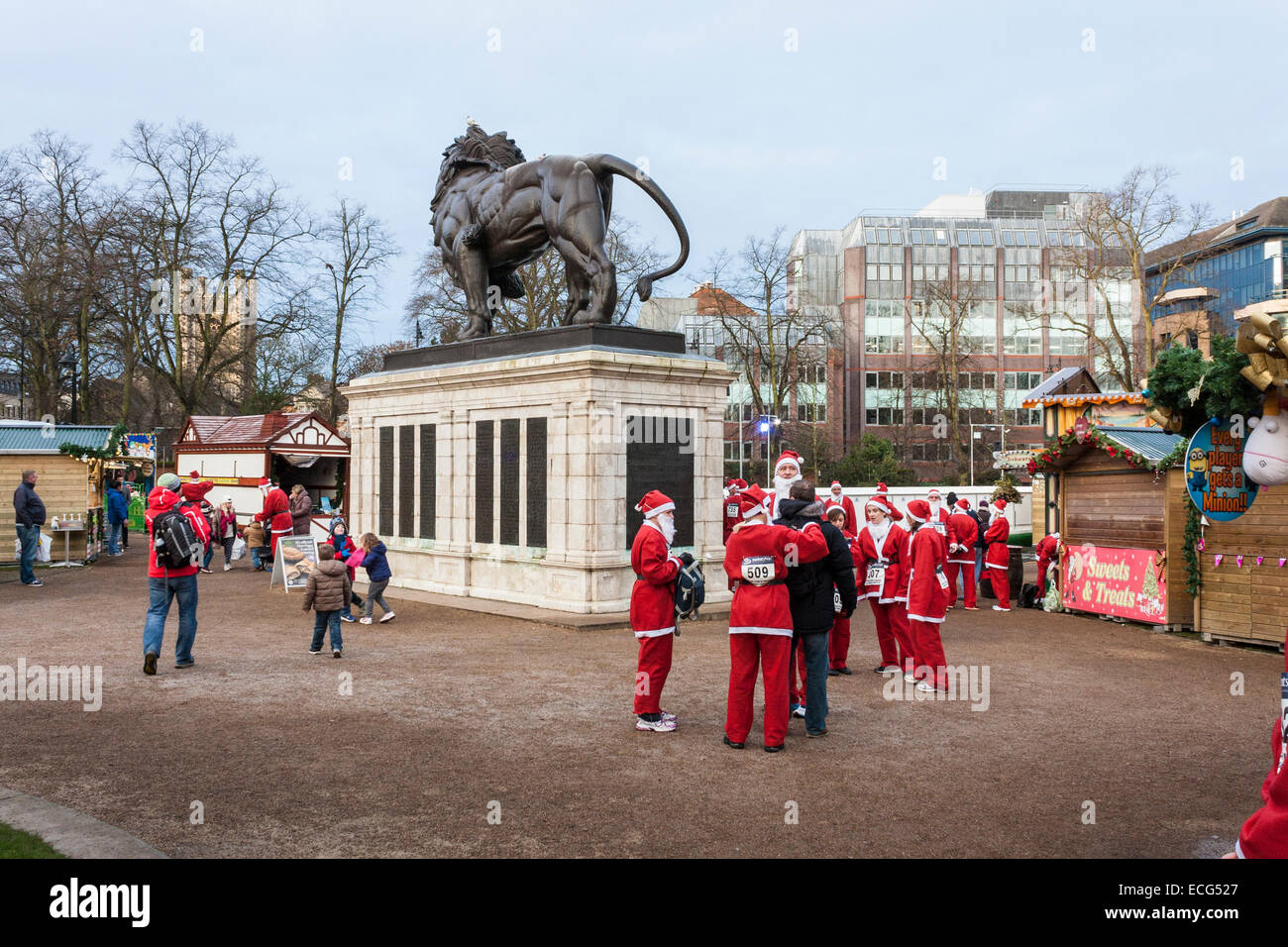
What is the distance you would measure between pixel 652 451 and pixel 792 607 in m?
6.91

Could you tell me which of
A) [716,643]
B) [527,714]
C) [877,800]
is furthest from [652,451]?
[877,800]

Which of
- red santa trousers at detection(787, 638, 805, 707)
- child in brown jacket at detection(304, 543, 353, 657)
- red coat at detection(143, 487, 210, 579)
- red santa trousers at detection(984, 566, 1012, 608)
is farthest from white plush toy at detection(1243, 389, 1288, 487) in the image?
red santa trousers at detection(984, 566, 1012, 608)

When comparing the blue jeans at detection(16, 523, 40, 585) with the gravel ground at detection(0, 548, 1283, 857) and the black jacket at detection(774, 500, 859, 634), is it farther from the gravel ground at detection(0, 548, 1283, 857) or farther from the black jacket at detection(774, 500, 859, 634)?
the black jacket at detection(774, 500, 859, 634)

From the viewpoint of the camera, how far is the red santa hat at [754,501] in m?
7.97

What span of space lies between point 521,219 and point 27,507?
423 inches

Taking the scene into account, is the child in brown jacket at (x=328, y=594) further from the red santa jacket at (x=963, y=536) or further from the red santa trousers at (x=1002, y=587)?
the red santa trousers at (x=1002, y=587)

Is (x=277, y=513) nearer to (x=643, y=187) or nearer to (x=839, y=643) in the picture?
(x=643, y=187)

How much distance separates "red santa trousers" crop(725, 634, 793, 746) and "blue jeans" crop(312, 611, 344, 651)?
208 inches

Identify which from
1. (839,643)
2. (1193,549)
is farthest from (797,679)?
(1193,549)

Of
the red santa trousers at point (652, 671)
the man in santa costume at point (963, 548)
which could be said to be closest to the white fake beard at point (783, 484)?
the red santa trousers at point (652, 671)

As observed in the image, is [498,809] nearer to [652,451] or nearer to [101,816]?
[101,816]
